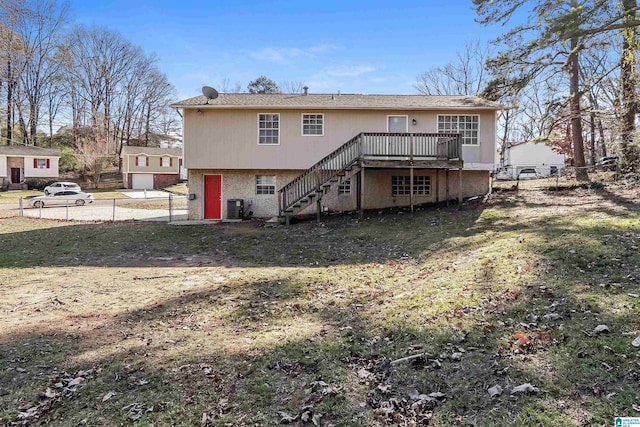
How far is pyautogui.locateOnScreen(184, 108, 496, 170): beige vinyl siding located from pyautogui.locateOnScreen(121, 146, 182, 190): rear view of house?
32102mm


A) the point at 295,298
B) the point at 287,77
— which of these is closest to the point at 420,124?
the point at 295,298

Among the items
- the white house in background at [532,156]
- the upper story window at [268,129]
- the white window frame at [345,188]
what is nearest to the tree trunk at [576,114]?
the white window frame at [345,188]

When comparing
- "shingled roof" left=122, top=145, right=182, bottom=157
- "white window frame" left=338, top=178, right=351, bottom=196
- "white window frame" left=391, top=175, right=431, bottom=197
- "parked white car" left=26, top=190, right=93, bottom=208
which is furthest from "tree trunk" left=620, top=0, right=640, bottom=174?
"shingled roof" left=122, top=145, right=182, bottom=157

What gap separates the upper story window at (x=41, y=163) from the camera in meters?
43.8

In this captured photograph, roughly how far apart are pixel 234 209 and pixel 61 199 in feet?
57.1

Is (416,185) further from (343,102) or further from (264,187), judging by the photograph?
(264,187)

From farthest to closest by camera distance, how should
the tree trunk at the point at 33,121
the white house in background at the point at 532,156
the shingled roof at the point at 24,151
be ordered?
the tree trunk at the point at 33,121 < the shingled roof at the point at 24,151 < the white house in background at the point at 532,156

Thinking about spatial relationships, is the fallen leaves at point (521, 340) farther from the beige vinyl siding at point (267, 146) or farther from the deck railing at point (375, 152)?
the beige vinyl siding at point (267, 146)

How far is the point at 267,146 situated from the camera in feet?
56.7

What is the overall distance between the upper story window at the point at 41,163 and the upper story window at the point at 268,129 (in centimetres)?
3851

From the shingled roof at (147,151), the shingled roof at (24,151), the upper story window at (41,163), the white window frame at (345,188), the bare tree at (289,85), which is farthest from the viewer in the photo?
the bare tree at (289,85)

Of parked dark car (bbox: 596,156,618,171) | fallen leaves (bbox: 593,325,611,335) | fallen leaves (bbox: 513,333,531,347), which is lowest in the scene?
fallen leaves (bbox: 513,333,531,347)

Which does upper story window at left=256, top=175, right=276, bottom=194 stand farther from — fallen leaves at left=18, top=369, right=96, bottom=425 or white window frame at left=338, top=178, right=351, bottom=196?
fallen leaves at left=18, top=369, right=96, bottom=425

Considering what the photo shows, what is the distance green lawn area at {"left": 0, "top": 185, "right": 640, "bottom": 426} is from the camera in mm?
3430
